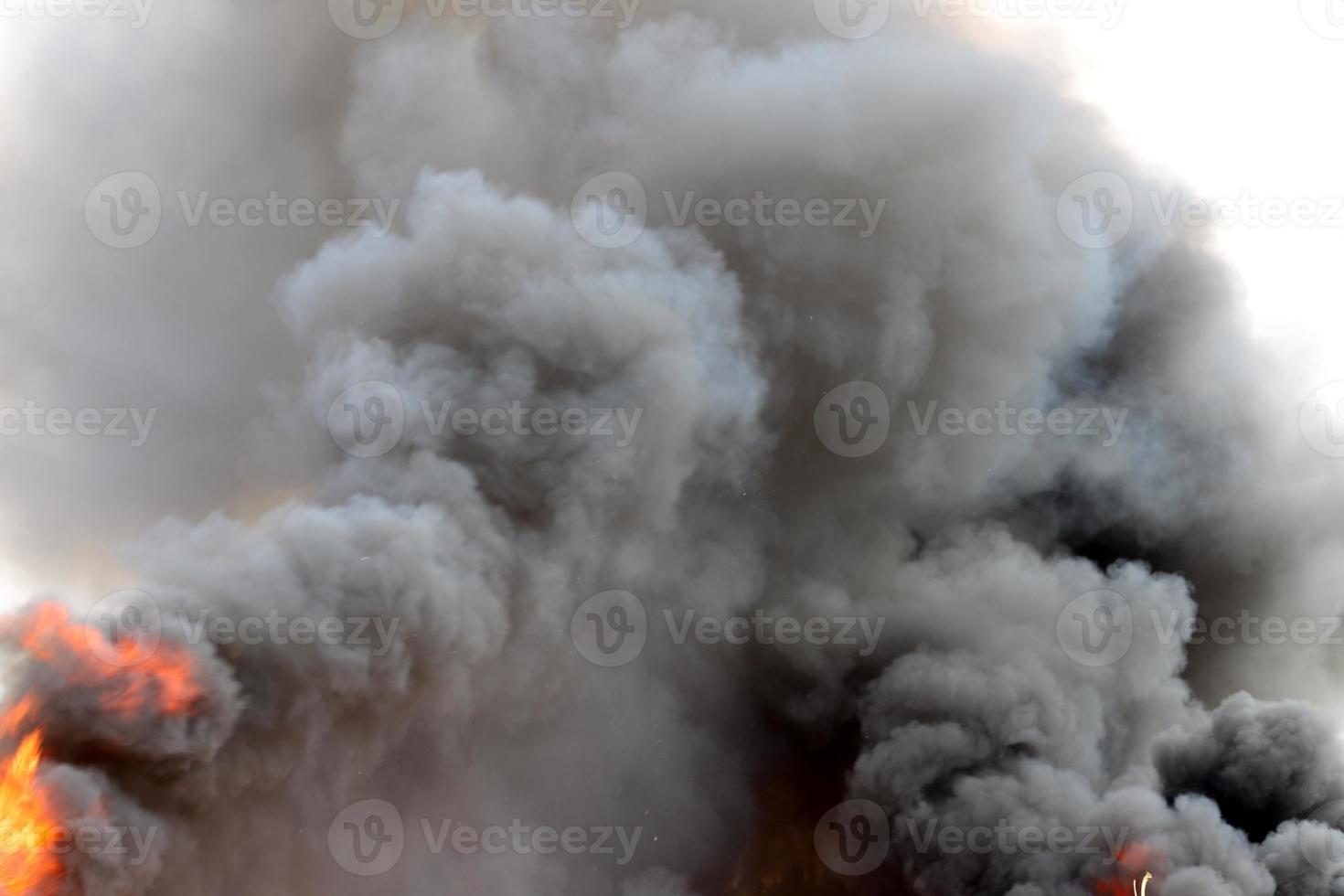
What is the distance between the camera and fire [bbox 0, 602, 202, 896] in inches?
803

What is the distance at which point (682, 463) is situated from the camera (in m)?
35.8

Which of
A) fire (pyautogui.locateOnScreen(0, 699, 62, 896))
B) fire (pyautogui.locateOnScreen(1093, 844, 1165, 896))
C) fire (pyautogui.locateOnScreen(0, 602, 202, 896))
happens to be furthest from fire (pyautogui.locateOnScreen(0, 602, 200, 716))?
fire (pyautogui.locateOnScreen(1093, 844, 1165, 896))

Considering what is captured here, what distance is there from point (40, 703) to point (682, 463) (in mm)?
18701

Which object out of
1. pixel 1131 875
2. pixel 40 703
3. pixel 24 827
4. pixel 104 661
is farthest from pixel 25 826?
pixel 1131 875

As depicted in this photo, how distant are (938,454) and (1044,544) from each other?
223 inches

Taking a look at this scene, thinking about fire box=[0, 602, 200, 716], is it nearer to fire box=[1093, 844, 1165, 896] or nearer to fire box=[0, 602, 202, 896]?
fire box=[0, 602, 202, 896]

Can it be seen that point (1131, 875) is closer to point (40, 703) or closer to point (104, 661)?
point (104, 661)

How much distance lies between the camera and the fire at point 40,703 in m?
20.4

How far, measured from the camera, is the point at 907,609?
40812 mm

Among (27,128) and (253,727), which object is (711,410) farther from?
(27,128)

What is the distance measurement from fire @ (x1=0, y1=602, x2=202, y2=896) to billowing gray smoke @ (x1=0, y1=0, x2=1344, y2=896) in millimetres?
2089

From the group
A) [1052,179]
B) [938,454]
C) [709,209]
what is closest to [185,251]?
[709,209]

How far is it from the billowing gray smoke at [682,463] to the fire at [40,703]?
2089 millimetres

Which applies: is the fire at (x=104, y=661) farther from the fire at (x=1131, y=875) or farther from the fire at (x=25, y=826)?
the fire at (x=1131, y=875)
